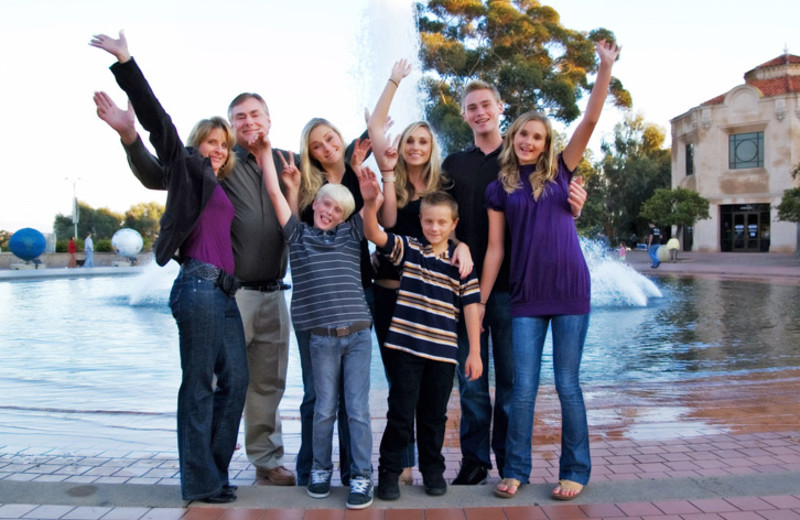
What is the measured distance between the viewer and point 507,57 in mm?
34125

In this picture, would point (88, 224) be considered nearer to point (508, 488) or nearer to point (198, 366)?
point (198, 366)

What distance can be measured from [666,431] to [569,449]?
142 cm

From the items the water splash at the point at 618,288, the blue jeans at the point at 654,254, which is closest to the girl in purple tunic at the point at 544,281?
the water splash at the point at 618,288

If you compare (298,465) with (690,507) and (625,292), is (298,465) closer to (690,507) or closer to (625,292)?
(690,507)

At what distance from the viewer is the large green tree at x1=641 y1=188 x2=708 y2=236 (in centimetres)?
3169

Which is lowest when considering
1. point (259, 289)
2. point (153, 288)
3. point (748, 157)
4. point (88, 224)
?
point (153, 288)

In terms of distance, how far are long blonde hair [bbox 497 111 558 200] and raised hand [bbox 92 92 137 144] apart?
1780 mm

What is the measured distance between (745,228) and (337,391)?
3985 centimetres

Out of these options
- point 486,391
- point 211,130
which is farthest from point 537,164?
point 211,130

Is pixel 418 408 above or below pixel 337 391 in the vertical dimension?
below

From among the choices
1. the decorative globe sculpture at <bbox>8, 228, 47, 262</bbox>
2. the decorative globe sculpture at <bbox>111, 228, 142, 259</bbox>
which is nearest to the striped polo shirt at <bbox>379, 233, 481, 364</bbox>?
the decorative globe sculpture at <bbox>8, 228, 47, 262</bbox>

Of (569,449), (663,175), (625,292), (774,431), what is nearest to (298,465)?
(569,449)

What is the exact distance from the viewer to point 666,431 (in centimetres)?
432

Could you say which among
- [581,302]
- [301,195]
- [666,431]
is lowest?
[666,431]
